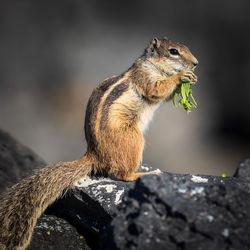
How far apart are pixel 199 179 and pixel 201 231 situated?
4.78 ft

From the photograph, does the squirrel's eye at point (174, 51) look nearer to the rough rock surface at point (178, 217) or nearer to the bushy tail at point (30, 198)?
the bushy tail at point (30, 198)

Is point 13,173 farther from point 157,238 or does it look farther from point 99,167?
point 157,238

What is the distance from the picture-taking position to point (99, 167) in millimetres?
4664

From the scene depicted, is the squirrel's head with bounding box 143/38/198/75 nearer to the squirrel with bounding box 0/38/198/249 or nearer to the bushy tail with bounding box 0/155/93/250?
the squirrel with bounding box 0/38/198/249

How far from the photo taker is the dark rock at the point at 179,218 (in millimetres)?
2818

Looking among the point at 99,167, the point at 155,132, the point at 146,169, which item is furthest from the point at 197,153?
the point at 99,167

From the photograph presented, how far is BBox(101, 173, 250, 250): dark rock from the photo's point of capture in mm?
2818

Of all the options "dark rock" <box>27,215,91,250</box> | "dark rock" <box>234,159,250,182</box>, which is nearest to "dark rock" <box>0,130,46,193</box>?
"dark rock" <box>27,215,91,250</box>

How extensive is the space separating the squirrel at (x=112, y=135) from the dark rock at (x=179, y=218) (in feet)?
4.05

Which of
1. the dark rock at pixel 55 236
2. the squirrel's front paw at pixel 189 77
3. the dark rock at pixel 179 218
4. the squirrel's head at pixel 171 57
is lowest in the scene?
the dark rock at pixel 55 236

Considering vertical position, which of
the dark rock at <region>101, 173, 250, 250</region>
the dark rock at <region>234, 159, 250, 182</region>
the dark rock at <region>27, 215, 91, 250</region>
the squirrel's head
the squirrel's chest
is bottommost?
the dark rock at <region>27, 215, 91, 250</region>

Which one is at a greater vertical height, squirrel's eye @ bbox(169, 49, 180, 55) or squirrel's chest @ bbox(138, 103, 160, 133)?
squirrel's eye @ bbox(169, 49, 180, 55)

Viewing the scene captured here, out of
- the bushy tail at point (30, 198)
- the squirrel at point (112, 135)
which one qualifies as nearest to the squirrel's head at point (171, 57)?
the squirrel at point (112, 135)

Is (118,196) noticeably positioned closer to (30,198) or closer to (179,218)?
(30,198)
